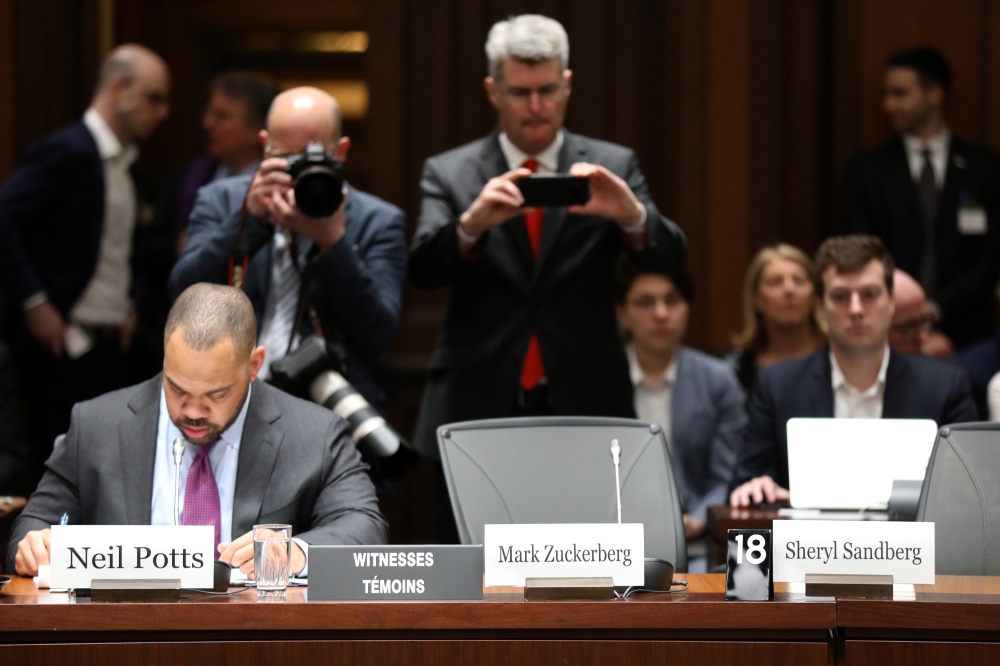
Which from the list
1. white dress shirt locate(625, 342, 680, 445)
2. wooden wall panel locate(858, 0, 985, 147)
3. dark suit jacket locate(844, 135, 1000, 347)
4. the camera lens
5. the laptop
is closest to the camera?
the laptop

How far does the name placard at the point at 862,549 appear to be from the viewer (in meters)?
2.05

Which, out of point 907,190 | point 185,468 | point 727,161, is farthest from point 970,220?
point 185,468

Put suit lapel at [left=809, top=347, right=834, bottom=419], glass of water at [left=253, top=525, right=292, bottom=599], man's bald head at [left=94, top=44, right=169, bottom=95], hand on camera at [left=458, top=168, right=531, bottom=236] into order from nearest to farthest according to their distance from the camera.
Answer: glass of water at [left=253, top=525, right=292, bottom=599]
hand on camera at [left=458, top=168, right=531, bottom=236]
suit lapel at [left=809, top=347, right=834, bottom=419]
man's bald head at [left=94, top=44, right=169, bottom=95]

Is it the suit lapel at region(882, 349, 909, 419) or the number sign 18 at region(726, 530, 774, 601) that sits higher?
the suit lapel at region(882, 349, 909, 419)

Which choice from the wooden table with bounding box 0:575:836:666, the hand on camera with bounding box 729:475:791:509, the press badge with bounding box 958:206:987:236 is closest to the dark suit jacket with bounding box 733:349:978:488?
the hand on camera with bounding box 729:475:791:509

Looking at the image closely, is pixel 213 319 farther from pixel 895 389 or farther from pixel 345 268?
pixel 895 389

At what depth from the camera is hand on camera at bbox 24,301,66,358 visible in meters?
4.19

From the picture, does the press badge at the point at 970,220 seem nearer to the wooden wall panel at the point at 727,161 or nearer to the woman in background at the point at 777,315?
the woman in background at the point at 777,315

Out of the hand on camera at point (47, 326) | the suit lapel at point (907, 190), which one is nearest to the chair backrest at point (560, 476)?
the hand on camera at point (47, 326)

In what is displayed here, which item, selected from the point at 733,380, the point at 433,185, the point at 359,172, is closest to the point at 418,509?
the point at 733,380

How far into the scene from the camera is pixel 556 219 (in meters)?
3.41

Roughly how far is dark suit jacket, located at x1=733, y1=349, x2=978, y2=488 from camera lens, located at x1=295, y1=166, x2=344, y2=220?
126 cm

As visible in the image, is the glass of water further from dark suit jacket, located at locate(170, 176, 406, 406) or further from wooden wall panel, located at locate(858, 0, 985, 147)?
wooden wall panel, located at locate(858, 0, 985, 147)

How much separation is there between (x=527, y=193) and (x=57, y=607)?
5.22 ft
